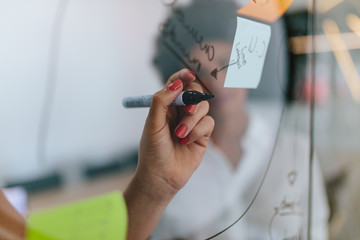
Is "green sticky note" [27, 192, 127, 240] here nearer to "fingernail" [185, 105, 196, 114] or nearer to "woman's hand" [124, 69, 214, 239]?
"woman's hand" [124, 69, 214, 239]

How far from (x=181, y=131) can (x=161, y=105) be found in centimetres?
5

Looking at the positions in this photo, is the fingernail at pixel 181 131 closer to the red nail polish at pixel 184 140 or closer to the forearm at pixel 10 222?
the red nail polish at pixel 184 140

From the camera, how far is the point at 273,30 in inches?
20.2

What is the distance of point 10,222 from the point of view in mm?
269

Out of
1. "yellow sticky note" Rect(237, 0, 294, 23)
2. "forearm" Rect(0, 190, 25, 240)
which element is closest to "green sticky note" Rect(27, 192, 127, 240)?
"forearm" Rect(0, 190, 25, 240)

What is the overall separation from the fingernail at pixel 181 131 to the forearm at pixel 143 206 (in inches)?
2.3

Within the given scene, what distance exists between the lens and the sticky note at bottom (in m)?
0.44

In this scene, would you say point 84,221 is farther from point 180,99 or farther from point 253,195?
point 253,195

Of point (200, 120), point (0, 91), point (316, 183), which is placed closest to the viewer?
point (0, 91)

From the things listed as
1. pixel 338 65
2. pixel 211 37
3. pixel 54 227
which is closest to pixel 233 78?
pixel 211 37

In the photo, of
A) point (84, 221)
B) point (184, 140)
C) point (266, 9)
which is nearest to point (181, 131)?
point (184, 140)

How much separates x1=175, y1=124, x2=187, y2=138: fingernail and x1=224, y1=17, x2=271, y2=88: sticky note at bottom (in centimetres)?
9

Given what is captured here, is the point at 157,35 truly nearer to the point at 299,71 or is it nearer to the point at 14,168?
the point at 14,168

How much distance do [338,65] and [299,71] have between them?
193mm
